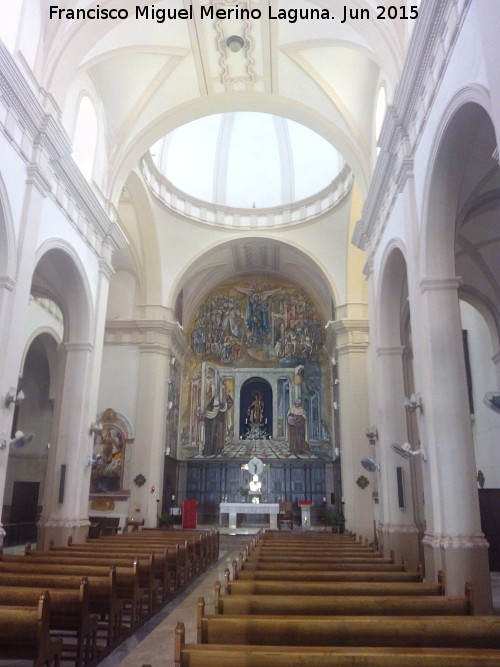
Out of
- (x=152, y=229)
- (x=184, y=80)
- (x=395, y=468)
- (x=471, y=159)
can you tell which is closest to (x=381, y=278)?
(x=471, y=159)

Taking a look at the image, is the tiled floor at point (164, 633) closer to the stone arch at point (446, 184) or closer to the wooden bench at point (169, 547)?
the wooden bench at point (169, 547)

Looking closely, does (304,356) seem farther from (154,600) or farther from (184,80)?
(154,600)

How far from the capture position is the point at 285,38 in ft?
38.0

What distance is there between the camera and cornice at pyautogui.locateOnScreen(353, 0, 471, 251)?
6699mm

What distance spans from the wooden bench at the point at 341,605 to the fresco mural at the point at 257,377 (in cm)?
1736

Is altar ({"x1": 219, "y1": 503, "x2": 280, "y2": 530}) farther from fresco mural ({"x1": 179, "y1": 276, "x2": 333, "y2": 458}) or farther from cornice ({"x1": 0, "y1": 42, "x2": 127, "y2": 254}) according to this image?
cornice ({"x1": 0, "y1": 42, "x2": 127, "y2": 254})

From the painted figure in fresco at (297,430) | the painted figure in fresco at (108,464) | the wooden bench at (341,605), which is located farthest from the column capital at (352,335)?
the wooden bench at (341,605)

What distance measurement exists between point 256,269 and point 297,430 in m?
7.15

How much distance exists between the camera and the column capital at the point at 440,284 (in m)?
7.76

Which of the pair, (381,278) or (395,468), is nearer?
(395,468)

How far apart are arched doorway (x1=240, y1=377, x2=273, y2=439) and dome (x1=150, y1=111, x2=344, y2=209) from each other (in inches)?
298

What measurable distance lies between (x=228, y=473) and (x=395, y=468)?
12401mm

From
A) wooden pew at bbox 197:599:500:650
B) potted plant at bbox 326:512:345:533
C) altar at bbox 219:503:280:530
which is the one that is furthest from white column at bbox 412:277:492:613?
altar at bbox 219:503:280:530

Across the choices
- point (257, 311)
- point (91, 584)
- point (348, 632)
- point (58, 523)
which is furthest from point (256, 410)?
point (348, 632)
